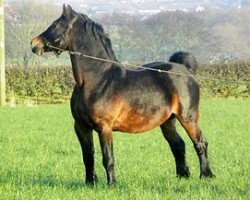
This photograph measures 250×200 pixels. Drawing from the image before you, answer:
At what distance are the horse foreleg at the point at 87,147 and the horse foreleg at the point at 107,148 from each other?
0.35m

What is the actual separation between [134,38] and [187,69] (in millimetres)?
98663

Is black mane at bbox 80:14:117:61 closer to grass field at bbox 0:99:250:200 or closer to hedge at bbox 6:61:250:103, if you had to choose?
grass field at bbox 0:99:250:200

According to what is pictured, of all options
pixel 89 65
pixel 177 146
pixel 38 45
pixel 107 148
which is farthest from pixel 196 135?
pixel 38 45

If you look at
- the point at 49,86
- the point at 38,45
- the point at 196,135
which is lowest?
the point at 49,86

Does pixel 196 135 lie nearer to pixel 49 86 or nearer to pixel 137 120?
pixel 137 120

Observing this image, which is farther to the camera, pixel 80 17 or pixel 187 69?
pixel 187 69

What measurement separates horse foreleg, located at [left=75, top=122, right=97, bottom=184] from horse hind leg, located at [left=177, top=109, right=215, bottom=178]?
1623 mm

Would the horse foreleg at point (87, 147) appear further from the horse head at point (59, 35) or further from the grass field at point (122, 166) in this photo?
the horse head at point (59, 35)

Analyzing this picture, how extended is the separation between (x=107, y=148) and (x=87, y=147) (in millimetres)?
500

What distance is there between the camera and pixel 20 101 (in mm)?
38906

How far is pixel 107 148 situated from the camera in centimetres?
Answer: 830

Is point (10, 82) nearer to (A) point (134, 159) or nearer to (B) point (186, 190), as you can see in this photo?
(A) point (134, 159)

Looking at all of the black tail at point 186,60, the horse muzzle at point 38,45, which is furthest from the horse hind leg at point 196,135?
the horse muzzle at point 38,45

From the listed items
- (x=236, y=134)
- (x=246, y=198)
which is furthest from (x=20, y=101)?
(x=246, y=198)
